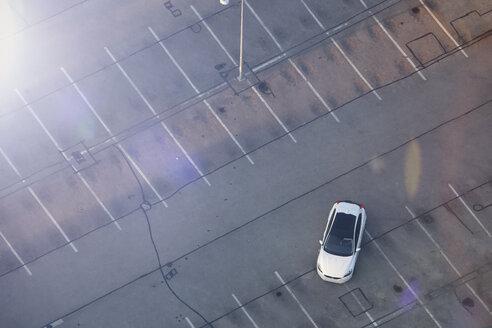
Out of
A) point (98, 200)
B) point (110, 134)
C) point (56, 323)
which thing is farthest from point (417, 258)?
point (56, 323)

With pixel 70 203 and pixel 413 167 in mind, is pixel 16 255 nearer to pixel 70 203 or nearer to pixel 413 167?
Result: pixel 70 203

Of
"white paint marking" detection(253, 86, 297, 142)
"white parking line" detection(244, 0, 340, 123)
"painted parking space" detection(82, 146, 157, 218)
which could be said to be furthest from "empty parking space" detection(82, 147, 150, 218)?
"white parking line" detection(244, 0, 340, 123)

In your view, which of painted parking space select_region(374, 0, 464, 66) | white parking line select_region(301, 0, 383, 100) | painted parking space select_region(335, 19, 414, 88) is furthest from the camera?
painted parking space select_region(374, 0, 464, 66)

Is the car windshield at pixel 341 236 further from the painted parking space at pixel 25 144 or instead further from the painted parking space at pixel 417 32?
the painted parking space at pixel 25 144

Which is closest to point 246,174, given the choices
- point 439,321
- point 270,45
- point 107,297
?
point 270,45

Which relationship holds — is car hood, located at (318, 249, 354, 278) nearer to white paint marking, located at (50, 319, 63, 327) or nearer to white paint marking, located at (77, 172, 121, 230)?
white paint marking, located at (77, 172, 121, 230)

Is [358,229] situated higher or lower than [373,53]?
lower
